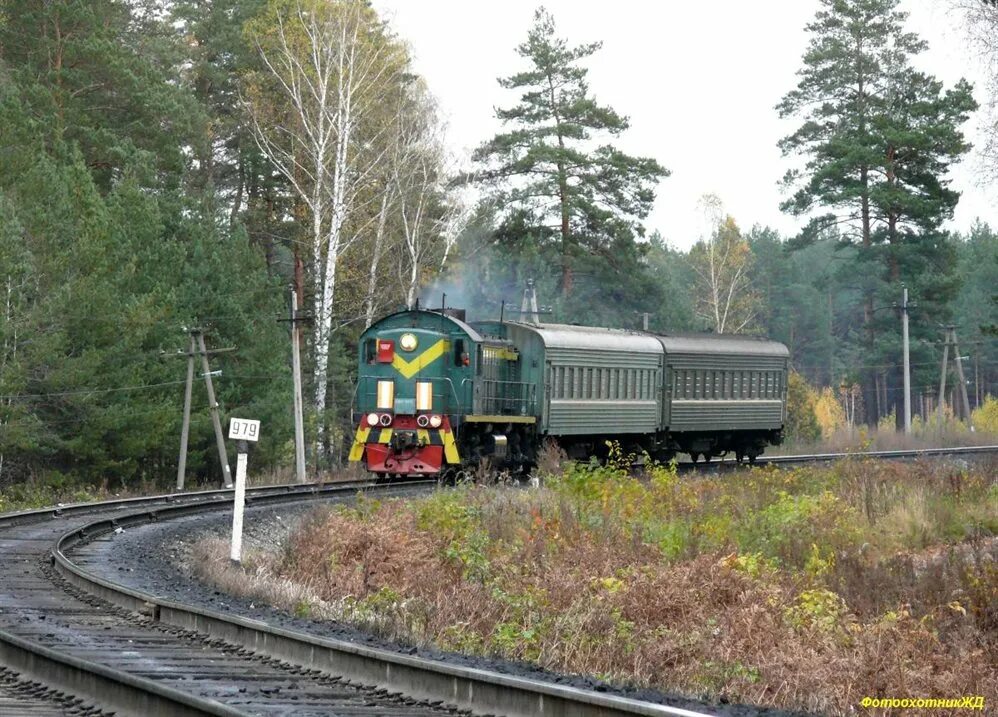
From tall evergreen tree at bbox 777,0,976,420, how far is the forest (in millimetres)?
112

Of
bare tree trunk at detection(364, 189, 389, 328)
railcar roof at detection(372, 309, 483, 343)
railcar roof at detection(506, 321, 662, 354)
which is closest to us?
railcar roof at detection(372, 309, 483, 343)

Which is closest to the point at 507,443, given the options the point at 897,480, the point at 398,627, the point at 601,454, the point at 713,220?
the point at 601,454

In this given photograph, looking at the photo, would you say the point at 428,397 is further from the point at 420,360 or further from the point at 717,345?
the point at 717,345

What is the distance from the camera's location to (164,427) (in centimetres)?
4066

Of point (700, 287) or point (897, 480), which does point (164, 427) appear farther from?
point (700, 287)

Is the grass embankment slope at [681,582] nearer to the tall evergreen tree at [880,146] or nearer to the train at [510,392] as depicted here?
the train at [510,392]

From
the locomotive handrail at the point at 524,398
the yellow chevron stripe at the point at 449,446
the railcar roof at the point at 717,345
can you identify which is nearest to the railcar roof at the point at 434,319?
the locomotive handrail at the point at 524,398

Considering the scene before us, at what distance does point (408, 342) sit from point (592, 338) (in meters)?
4.45

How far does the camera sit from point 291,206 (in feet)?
166

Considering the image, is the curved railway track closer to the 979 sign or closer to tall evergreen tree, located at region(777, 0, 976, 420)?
the 979 sign

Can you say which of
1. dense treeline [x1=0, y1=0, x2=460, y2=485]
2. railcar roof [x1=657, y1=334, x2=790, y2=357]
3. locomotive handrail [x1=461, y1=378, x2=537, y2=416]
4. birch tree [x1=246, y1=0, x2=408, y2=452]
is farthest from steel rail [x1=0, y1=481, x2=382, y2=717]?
birch tree [x1=246, y1=0, x2=408, y2=452]

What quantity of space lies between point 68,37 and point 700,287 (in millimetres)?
41625

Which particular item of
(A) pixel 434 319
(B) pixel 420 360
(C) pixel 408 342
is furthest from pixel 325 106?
(B) pixel 420 360

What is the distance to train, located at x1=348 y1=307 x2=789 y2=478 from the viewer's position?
85.1ft
